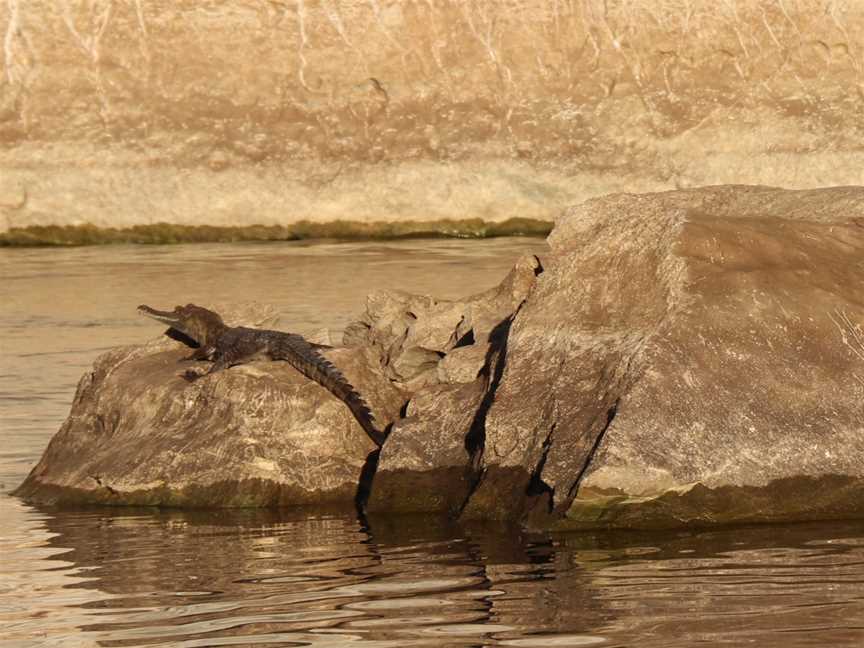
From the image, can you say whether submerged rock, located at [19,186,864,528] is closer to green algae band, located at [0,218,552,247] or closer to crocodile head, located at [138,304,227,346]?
crocodile head, located at [138,304,227,346]

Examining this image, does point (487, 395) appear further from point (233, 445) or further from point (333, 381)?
point (233, 445)

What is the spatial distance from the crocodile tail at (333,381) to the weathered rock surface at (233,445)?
5 centimetres

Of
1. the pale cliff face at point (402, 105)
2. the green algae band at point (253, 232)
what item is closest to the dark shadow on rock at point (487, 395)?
the green algae band at point (253, 232)

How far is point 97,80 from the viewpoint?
1233 inches

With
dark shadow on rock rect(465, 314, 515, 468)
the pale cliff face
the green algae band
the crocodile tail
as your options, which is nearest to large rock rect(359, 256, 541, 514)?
dark shadow on rock rect(465, 314, 515, 468)

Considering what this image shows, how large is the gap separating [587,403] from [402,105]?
23.0 metres

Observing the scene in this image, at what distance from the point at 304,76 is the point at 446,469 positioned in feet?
74.6

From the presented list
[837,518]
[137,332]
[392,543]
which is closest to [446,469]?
[392,543]

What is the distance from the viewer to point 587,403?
898 cm

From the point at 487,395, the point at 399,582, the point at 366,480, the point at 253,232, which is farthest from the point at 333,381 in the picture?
the point at 253,232

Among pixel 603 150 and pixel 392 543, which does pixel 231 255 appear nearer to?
pixel 603 150

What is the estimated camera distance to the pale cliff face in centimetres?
3047

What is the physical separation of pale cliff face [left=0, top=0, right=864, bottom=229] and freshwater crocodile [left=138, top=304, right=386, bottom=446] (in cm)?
1832

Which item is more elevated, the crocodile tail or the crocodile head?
the crocodile head
